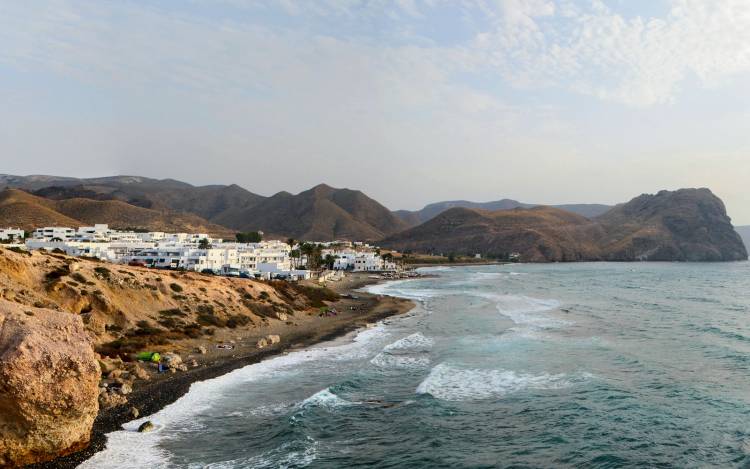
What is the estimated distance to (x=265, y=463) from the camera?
18.3m

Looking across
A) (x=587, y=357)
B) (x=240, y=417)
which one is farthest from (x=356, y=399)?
(x=587, y=357)

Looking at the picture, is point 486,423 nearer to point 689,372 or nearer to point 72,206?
point 689,372

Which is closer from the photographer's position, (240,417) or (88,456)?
(88,456)

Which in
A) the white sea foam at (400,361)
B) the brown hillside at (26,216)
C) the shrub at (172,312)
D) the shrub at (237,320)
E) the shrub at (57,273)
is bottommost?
the white sea foam at (400,361)

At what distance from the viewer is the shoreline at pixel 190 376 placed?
18703 millimetres

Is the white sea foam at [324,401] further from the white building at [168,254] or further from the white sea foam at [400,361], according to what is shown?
the white building at [168,254]

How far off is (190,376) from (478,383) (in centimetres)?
1688

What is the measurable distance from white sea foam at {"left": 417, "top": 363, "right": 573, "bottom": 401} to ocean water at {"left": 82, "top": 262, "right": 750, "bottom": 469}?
4.5 inches

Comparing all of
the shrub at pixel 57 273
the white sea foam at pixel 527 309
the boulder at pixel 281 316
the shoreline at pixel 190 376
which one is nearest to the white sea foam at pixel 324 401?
the shoreline at pixel 190 376

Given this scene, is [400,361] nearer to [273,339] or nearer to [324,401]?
[324,401]

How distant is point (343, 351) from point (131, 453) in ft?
71.5

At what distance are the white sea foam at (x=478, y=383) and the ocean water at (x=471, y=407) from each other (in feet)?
0.37

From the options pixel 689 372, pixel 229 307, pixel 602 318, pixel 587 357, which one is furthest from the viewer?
pixel 602 318

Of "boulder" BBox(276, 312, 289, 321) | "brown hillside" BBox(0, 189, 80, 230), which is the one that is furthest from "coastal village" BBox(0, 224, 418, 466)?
"brown hillside" BBox(0, 189, 80, 230)
